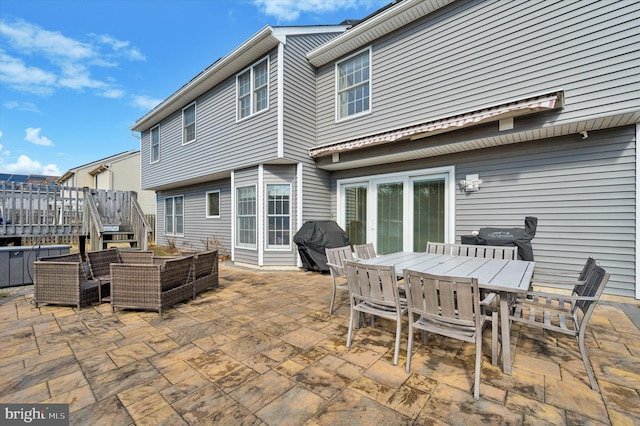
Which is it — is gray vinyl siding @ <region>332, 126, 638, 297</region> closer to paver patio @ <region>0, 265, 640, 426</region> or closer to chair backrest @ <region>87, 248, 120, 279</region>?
paver patio @ <region>0, 265, 640, 426</region>

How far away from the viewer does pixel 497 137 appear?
4648 mm

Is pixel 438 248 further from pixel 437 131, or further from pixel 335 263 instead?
pixel 437 131

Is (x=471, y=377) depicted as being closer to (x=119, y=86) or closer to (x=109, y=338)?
(x=109, y=338)

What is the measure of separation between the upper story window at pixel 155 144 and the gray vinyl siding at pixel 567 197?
1156 centimetres

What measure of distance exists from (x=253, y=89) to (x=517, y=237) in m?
7.05

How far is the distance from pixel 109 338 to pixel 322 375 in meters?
2.49

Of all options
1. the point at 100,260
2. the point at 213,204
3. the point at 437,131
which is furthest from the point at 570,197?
the point at 213,204

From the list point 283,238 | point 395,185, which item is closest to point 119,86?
point 283,238

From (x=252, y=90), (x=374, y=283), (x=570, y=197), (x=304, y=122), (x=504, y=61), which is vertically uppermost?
(x=252, y=90)

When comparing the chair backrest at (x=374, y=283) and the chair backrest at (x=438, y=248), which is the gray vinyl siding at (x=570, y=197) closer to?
the chair backrest at (x=438, y=248)

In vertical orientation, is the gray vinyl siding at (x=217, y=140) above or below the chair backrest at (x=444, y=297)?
above

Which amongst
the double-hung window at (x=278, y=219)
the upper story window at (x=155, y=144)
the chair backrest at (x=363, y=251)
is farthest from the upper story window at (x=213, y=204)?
the chair backrest at (x=363, y=251)

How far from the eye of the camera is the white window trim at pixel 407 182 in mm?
5699

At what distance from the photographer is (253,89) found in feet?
24.4
